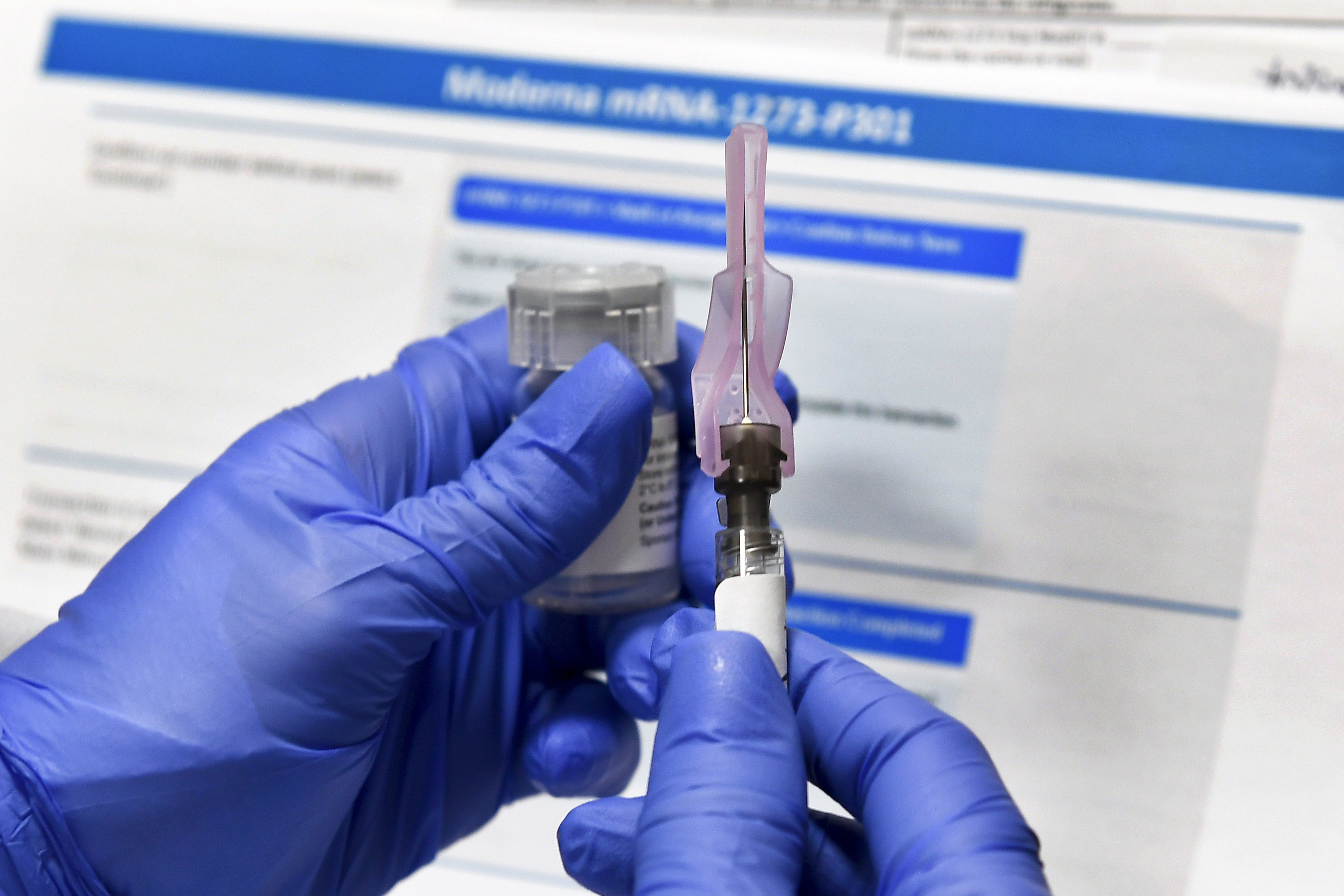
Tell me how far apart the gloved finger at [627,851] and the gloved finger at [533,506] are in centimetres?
14

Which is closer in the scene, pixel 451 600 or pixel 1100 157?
pixel 451 600

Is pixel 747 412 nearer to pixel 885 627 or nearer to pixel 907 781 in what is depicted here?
pixel 907 781

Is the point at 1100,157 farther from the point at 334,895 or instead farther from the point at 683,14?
the point at 334,895

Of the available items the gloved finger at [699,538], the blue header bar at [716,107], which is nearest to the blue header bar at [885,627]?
the gloved finger at [699,538]

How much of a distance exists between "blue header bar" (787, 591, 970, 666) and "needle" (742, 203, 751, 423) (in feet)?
1.02

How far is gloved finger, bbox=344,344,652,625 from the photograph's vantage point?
0.53 meters

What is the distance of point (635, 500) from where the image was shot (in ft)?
1.80

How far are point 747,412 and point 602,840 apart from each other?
0.83 feet

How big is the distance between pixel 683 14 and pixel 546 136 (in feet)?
0.55

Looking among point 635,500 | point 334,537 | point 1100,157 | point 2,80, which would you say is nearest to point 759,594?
point 635,500

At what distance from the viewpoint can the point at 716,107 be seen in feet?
2.69

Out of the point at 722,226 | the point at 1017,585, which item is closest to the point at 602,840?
the point at 1017,585

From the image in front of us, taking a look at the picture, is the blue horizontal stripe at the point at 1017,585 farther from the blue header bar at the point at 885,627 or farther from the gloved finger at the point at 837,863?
the gloved finger at the point at 837,863

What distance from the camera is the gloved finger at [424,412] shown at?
0.60m
